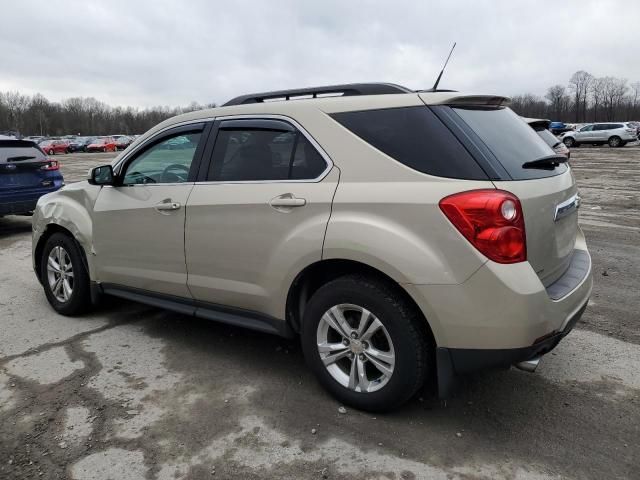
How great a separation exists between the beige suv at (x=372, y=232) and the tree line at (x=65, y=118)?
98.7 metres

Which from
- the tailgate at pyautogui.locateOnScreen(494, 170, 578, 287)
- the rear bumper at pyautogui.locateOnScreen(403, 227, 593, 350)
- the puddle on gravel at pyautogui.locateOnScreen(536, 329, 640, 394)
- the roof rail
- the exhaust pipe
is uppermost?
the roof rail

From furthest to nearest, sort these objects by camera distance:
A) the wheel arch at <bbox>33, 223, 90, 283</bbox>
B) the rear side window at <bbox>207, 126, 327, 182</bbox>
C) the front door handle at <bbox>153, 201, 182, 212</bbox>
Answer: the wheel arch at <bbox>33, 223, 90, 283</bbox> → the front door handle at <bbox>153, 201, 182, 212</bbox> → the rear side window at <bbox>207, 126, 327, 182</bbox>

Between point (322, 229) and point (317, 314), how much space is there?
0.51m

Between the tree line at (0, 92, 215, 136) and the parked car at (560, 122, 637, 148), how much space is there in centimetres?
7582

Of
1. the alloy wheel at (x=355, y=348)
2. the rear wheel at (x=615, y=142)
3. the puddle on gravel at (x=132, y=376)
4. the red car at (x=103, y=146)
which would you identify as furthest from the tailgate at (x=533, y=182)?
the red car at (x=103, y=146)

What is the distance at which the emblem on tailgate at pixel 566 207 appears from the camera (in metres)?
2.87

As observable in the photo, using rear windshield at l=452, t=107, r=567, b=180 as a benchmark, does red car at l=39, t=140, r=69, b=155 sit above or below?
above

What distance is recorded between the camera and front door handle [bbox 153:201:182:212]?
12.0 ft

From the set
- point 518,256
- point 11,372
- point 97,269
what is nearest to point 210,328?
point 97,269

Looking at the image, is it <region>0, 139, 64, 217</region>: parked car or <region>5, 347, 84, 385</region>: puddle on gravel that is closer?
<region>5, 347, 84, 385</region>: puddle on gravel

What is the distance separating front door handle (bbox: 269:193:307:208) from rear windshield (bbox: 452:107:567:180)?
3.28 ft

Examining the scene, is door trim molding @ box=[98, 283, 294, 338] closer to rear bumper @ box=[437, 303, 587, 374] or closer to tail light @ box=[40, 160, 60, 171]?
rear bumper @ box=[437, 303, 587, 374]

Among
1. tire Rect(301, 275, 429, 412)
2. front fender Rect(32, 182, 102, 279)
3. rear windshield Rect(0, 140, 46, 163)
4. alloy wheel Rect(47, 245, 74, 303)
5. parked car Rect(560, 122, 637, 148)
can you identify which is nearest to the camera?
tire Rect(301, 275, 429, 412)

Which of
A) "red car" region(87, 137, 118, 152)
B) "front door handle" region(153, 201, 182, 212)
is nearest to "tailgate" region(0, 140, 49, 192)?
"front door handle" region(153, 201, 182, 212)
